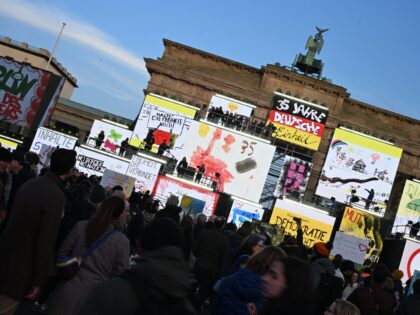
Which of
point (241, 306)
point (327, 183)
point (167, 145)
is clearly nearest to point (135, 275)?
point (241, 306)

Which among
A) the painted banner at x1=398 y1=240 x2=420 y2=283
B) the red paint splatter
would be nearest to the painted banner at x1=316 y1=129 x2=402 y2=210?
the painted banner at x1=398 y1=240 x2=420 y2=283

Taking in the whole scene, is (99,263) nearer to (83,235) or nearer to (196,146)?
(83,235)

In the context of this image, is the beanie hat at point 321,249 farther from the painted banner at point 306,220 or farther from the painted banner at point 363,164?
the painted banner at point 363,164

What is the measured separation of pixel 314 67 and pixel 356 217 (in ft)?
68.9

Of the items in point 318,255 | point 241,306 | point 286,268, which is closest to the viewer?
point 286,268

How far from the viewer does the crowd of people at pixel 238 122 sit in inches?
1478

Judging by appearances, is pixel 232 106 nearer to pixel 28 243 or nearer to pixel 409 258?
pixel 409 258

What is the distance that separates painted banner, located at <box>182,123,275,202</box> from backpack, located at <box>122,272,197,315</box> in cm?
3279

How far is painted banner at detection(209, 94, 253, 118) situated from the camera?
40.4m

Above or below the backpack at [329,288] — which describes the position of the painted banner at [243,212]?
above

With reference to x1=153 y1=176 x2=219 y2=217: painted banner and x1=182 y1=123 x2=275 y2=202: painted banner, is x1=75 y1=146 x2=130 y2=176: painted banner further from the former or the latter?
x1=182 y1=123 x2=275 y2=202: painted banner

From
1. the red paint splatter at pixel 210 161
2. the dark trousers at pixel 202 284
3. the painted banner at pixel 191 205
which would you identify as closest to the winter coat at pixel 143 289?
the dark trousers at pixel 202 284

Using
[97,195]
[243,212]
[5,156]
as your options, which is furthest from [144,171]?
[5,156]

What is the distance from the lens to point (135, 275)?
9.05ft
